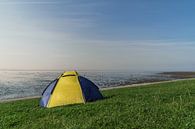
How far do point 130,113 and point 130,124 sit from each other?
1.65 metres

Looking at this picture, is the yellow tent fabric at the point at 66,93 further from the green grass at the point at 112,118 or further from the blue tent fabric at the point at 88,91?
the green grass at the point at 112,118

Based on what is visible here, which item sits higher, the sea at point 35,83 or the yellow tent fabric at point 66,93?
the yellow tent fabric at point 66,93

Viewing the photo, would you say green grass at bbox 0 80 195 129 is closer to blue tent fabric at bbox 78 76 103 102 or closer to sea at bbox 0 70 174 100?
blue tent fabric at bbox 78 76 103 102

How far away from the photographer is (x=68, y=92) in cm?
1791

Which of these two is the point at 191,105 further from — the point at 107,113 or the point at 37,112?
the point at 37,112

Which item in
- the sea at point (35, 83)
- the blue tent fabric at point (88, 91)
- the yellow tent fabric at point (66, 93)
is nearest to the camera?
the yellow tent fabric at point (66, 93)

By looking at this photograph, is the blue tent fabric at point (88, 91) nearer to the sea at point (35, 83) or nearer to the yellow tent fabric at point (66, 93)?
the yellow tent fabric at point (66, 93)

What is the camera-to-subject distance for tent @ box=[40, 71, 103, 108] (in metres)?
17.6

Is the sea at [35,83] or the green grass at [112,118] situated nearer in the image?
the green grass at [112,118]

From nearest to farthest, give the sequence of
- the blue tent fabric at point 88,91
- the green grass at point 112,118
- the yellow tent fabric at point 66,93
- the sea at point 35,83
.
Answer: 1. the green grass at point 112,118
2. the yellow tent fabric at point 66,93
3. the blue tent fabric at point 88,91
4. the sea at point 35,83

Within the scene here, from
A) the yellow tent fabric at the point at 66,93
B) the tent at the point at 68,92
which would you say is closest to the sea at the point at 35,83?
the tent at the point at 68,92

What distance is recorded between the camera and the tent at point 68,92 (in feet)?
57.7

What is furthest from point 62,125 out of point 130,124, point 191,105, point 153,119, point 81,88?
point 81,88

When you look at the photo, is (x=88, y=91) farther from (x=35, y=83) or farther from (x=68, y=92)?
(x=35, y=83)
